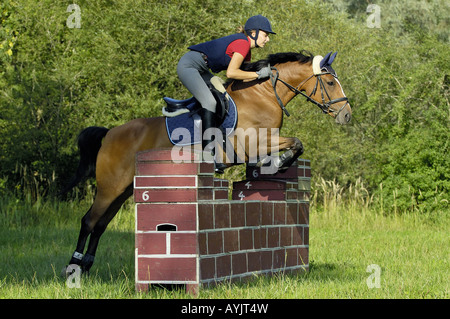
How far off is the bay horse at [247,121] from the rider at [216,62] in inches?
9.3

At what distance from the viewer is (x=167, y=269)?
5770mm

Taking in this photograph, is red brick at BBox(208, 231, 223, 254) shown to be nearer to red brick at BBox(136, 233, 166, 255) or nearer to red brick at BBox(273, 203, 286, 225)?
red brick at BBox(136, 233, 166, 255)

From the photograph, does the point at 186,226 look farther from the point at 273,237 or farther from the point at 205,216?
the point at 273,237

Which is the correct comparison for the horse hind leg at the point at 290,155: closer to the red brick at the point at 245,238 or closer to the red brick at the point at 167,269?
the red brick at the point at 245,238

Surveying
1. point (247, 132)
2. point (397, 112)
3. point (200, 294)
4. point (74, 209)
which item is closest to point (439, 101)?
point (397, 112)

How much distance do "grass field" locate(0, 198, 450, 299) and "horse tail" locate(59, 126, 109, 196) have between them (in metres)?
1.12

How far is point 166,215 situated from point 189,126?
1765 millimetres

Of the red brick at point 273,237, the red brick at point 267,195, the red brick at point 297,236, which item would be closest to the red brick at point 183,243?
the red brick at point 273,237

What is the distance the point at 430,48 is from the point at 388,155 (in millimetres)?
2596

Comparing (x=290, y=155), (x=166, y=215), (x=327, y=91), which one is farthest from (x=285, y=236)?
(x=166, y=215)

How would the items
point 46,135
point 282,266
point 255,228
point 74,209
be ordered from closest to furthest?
1. point 255,228
2. point 282,266
3. point 74,209
4. point 46,135

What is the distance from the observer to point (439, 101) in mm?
15461
